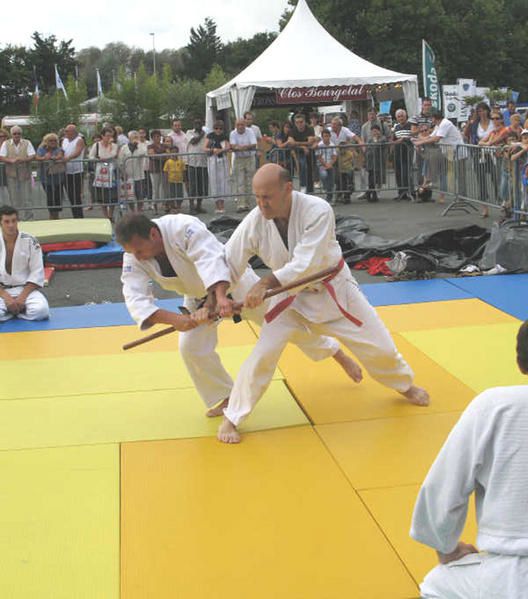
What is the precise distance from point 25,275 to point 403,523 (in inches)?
186

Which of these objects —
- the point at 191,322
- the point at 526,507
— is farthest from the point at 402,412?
the point at 526,507

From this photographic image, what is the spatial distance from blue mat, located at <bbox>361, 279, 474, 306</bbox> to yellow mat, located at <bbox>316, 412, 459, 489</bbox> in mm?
2822

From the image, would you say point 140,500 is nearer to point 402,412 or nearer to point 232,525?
point 232,525

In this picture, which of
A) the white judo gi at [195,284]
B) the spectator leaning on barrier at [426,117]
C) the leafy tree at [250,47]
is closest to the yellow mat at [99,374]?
the white judo gi at [195,284]

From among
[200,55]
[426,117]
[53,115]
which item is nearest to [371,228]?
[426,117]

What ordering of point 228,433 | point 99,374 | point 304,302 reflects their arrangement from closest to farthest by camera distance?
point 228,433 → point 304,302 → point 99,374

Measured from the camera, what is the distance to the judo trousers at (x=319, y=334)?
4066mm

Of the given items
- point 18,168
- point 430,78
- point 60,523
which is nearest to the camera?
point 60,523

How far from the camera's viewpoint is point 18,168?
11602 millimetres

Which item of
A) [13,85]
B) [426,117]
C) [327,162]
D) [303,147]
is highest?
[13,85]

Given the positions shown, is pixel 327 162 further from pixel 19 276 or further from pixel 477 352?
pixel 477 352

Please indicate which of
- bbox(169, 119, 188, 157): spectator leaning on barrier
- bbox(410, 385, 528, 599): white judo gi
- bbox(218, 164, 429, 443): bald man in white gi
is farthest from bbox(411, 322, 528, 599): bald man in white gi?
bbox(169, 119, 188, 157): spectator leaning on barrier

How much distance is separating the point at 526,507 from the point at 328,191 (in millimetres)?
11646

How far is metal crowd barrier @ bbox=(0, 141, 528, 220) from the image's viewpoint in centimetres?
1157
